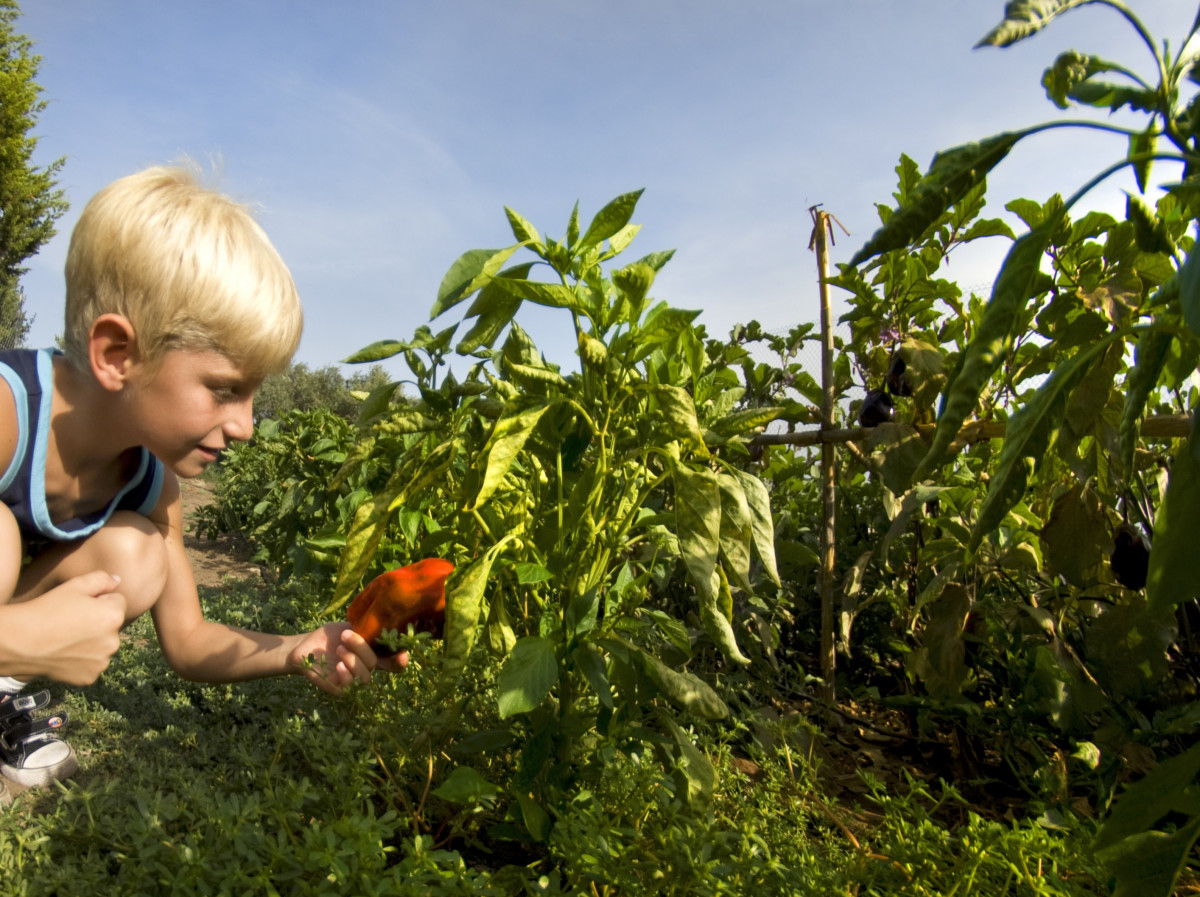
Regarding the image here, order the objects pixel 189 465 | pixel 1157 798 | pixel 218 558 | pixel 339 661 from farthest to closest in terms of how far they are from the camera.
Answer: pixel 218 558 → pixel 189 465 → pixel 339 661 → pixel 1157 798

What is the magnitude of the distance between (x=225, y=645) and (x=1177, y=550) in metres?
1.73

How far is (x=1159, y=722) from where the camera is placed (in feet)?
4.97

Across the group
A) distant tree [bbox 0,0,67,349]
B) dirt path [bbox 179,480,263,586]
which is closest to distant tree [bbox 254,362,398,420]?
distant tree [bbox 0,0,67,349]

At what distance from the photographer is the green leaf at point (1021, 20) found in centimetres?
63

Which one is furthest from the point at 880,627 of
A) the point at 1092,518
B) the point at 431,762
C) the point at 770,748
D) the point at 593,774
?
the point at 431,762

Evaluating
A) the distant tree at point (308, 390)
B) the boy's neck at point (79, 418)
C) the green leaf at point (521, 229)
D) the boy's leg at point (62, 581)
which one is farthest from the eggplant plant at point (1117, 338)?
the distant tree at point (308, 390)

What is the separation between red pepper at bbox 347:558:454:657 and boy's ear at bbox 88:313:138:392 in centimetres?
62

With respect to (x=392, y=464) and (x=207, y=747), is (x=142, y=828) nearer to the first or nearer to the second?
(x=207, y=747)

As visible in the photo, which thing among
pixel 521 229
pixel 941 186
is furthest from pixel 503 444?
pixel 941 186

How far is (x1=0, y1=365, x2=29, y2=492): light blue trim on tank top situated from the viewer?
1.52 meters

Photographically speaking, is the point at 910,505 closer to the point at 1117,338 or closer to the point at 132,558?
the point at 1117,338

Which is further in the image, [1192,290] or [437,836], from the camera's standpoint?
[437,836]

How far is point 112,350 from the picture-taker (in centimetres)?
148

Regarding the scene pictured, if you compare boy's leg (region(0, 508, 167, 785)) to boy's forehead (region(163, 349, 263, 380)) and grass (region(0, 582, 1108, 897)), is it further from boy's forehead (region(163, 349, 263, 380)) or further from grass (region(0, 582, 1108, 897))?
boy's forehead (region(163, 349, 263, 380))
